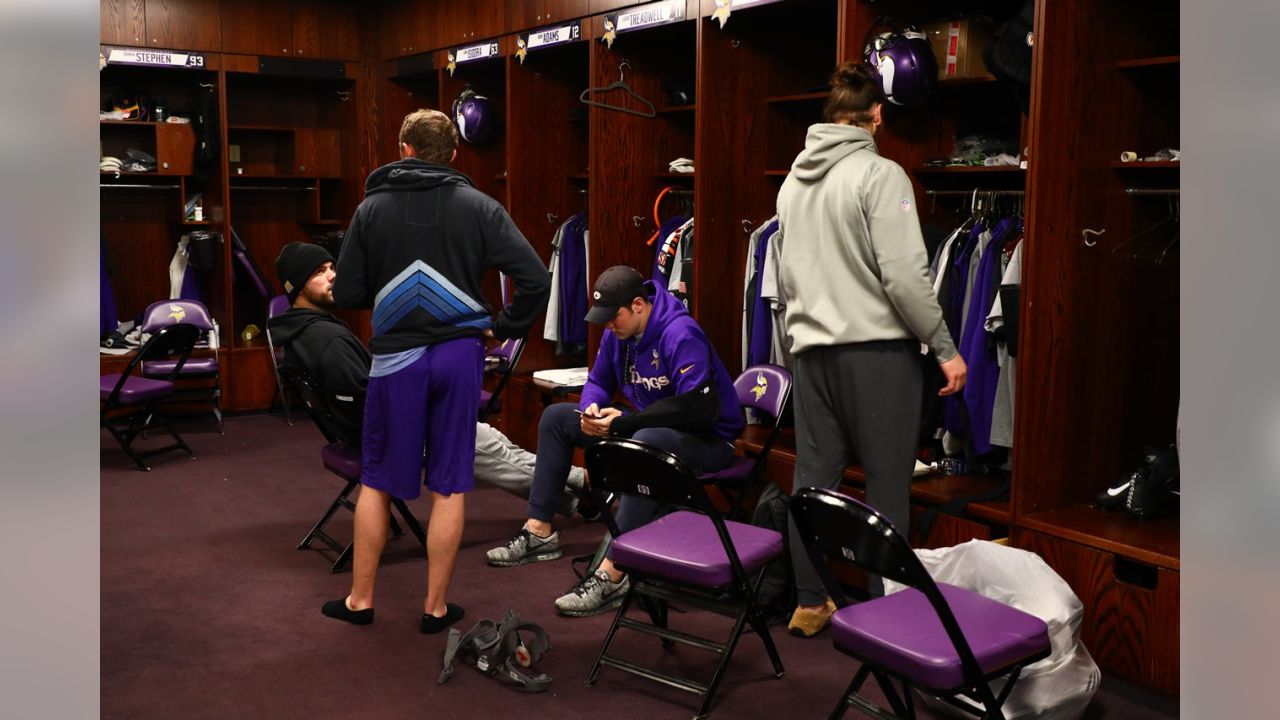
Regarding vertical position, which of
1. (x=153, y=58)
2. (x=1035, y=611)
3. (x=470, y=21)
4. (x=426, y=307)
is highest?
(x=470, y=21)

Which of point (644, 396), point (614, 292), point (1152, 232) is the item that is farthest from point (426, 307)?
point (1152, 232)

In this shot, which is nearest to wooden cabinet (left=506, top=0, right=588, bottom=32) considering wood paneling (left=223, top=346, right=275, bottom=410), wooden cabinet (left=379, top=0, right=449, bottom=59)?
wooden cabinet (left=379, top=0, right=449, bottom=59)

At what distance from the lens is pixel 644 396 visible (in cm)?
417

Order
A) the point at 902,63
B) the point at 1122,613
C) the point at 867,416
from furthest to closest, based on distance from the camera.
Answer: the point at 902,63 < the point at 867,416 < the point at 1122,613

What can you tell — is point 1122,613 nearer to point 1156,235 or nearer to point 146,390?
point 1156,235

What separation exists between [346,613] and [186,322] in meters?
3.40

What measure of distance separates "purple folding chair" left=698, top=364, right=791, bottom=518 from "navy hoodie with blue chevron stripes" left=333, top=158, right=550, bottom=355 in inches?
40.0

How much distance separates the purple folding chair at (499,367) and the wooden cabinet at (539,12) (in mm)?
1693

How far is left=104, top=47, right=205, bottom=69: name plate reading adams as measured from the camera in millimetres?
7391

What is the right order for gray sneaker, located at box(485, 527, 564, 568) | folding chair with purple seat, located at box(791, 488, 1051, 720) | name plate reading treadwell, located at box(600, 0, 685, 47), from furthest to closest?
name plate reading treadwell, located at box(600, 0, 685, 47) < gray sneaker, located at box(485, 527, 564, 568) < folding chair with purple seat, located at box(791, 488, 1051, 720)

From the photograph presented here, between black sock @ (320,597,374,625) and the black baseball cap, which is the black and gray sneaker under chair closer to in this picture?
black sock @ (320,597,374,625)

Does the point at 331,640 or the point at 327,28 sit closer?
the point at 331,640

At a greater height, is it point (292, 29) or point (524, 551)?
point (292, 29)

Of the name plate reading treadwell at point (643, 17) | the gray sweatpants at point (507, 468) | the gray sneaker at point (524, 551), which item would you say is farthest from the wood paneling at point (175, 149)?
the gray sneaker at point (524, 551)
